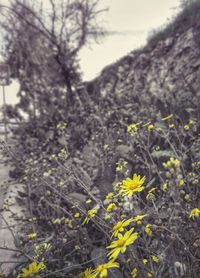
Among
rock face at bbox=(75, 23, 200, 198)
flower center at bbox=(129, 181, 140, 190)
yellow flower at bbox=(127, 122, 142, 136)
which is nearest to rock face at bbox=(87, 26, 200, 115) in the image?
rock face at bbox=(75, 23, 200, 198)

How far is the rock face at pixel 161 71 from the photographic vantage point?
6042 mm

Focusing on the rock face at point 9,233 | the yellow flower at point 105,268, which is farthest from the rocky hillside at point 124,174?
the rock face at point 9,233

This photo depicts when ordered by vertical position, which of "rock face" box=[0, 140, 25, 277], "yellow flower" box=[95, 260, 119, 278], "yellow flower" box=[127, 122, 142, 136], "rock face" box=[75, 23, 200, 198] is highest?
"rock face" box=[75, 23, 200, 198]

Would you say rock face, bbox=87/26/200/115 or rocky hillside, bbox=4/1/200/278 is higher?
rock face, bbox=87/26/200/115

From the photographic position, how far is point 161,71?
7.98 meters

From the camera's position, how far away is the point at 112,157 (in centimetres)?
438

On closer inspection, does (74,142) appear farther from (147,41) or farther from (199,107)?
(147,41)

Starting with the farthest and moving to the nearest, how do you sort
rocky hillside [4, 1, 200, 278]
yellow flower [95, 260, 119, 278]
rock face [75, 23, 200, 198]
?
rock face [75, 23, 200, 198] → rocky hillside [4, 1, 200, 278] → yellow flower [95, 260, 119, 278]

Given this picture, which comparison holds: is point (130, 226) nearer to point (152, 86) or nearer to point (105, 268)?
point (105, 268)

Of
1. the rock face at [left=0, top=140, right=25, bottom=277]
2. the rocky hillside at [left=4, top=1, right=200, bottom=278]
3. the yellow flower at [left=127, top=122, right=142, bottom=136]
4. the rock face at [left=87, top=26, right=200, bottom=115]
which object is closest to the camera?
the rocky hillside at [left=4, top=1, right=200, bottom=278]

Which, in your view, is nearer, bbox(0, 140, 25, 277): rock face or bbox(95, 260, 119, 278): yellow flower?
bbox(95, 260, 119, 278): yellow flower

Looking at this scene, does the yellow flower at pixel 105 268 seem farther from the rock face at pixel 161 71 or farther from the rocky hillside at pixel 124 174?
the rock face at pixel 161 71

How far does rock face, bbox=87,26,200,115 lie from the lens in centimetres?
604

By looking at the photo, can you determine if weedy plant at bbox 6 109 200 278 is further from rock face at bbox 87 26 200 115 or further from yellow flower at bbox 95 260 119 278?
rock face at bbox 87 26 200 115
